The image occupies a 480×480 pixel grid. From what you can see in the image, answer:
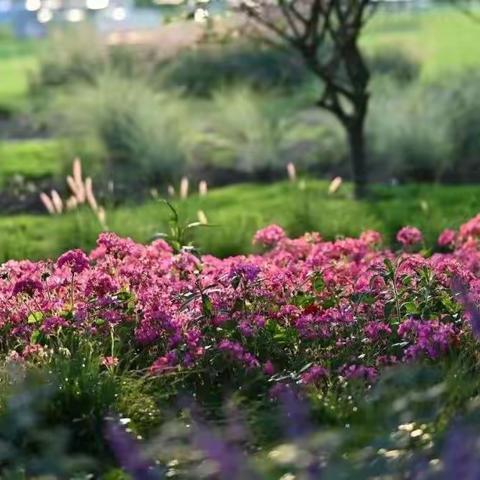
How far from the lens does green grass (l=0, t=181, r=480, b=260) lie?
8680 mm

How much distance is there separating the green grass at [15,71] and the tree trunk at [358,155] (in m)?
10.8

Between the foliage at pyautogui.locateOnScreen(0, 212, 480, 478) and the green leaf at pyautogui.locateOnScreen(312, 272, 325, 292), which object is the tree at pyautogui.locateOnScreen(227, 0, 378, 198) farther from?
the green leaf at pyautogui.locateOnScreen(312, 272, 325, 292)

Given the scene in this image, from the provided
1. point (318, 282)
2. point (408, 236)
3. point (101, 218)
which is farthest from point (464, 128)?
point (318, 282)

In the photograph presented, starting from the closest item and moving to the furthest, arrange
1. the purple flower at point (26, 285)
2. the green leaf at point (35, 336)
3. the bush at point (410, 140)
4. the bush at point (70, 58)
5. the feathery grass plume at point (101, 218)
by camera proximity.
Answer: the green leaf at point (35, 336) → the purple flower at point (26, 285) → the feathery grass plume at point (101, 218) → the bush at point (410, 140) → the bush at point (70, 58)

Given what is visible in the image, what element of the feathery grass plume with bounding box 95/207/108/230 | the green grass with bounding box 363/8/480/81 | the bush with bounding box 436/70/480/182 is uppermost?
the feathery grass plume with bounding box 95/207/108/230

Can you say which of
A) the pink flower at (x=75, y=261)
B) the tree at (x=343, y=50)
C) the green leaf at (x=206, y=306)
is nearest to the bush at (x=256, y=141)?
the tree at (x=343, y=50)

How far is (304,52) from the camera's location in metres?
10.5

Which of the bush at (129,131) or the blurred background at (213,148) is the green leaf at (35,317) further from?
the bush at (129,131)

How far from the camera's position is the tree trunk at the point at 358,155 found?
10.9m

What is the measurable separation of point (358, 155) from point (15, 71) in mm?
23164

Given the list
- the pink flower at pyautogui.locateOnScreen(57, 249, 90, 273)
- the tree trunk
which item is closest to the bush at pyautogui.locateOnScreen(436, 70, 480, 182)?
the tree trunk

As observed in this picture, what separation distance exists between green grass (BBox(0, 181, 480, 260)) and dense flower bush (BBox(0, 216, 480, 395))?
221 cm

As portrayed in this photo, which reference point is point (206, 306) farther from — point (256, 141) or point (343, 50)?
point (256, 141)

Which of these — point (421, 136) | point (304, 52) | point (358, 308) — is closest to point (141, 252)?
point (358, 308)
